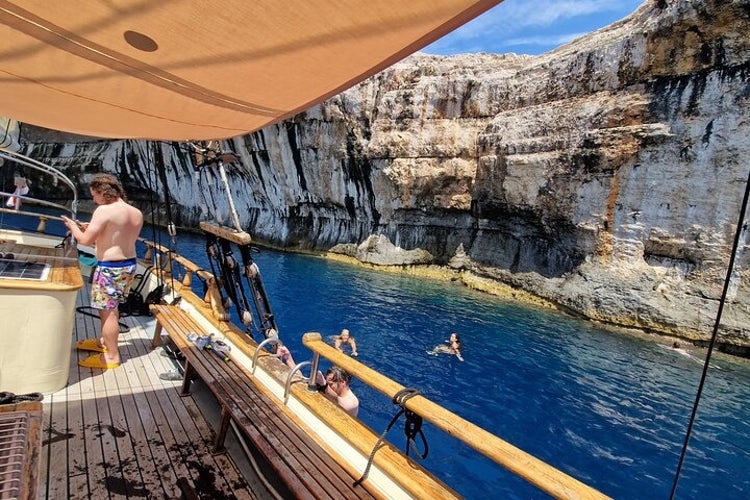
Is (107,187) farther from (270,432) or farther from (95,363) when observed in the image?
(270,432)

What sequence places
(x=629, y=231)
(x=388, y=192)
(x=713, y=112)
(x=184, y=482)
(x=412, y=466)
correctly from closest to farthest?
(x=412, y=466) → (x=184, y=482) → (x=713, y=112) → (x=629, y=231) → (x=388, y=192)

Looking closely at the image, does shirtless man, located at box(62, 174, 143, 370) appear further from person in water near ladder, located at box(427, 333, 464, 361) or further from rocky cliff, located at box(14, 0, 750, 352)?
person in water near ladder, located at box(427, 333, 464, 361)

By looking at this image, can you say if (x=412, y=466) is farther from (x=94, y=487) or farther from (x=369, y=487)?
(x=94, y=487)

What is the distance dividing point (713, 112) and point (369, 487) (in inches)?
758

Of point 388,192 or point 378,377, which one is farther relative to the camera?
point 388,192

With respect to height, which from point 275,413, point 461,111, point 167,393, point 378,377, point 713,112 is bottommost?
point 167,393

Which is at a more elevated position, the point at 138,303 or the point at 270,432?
the point at 270,432

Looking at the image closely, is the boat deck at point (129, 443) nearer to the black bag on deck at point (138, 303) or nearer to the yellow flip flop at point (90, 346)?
the yellow flip flop at point (90, 346)

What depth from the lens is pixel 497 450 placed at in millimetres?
1826

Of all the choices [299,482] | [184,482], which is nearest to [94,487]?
[184,482]

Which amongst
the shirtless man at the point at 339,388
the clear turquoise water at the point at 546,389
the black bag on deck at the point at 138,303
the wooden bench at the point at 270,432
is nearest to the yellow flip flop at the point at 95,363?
the wooden bench at the point at 270,432

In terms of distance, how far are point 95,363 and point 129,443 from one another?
1654mm

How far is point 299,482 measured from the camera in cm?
224

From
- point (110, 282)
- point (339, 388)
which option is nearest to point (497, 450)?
point (339, 388)
